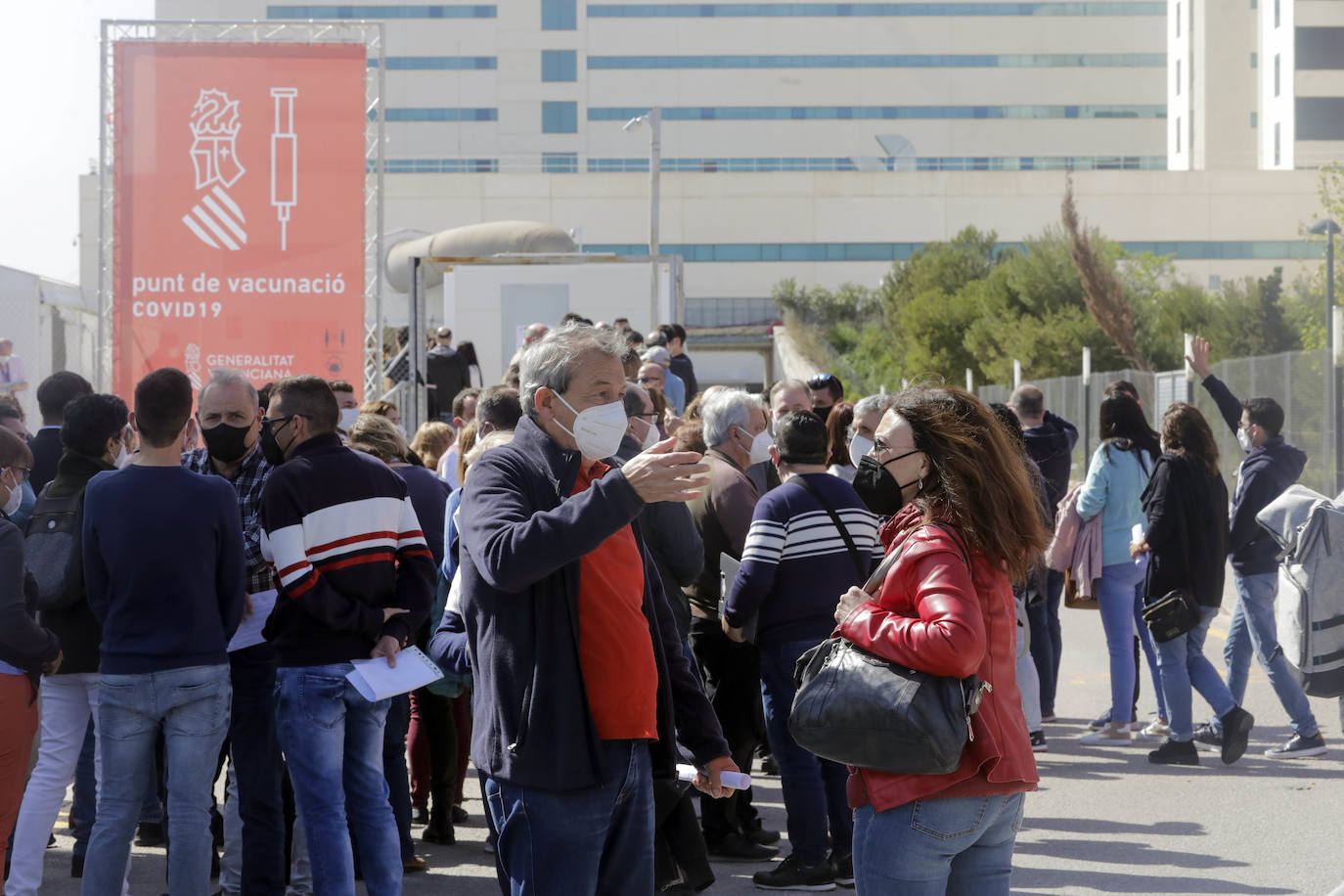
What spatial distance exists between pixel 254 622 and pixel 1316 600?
3.73 metres

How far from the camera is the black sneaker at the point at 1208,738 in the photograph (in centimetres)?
880

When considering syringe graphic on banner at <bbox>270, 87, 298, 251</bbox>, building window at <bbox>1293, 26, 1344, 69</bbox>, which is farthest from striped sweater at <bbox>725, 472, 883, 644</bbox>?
building window at <bbox>1293, 26, 1344, 69</bbox>

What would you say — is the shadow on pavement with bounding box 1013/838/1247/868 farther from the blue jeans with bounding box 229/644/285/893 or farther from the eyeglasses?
the eyeglasses

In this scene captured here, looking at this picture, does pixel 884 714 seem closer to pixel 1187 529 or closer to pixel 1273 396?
pixel 1187 529

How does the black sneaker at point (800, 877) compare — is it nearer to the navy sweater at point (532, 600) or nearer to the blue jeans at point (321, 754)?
the blue jeans at point (321, 754)

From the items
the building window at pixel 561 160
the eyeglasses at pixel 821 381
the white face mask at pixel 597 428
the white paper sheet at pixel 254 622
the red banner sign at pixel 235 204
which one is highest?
the building window at pixel 561 160

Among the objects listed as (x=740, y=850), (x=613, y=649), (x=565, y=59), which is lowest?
(x=740, y=850)

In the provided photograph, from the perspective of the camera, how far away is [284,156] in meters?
14.1

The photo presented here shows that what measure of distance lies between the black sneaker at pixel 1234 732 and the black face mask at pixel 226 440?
571 centimetres

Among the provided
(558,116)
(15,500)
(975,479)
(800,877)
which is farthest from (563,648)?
(558,116)

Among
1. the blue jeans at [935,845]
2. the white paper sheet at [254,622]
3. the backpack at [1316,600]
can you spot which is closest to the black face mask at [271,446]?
the white paper sheet at [254,622]

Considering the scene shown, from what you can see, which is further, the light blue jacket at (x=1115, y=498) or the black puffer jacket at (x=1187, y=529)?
the light blue jacket at (x=1115, y=498)

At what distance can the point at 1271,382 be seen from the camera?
19.4m

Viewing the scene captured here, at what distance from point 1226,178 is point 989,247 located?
17.8m
